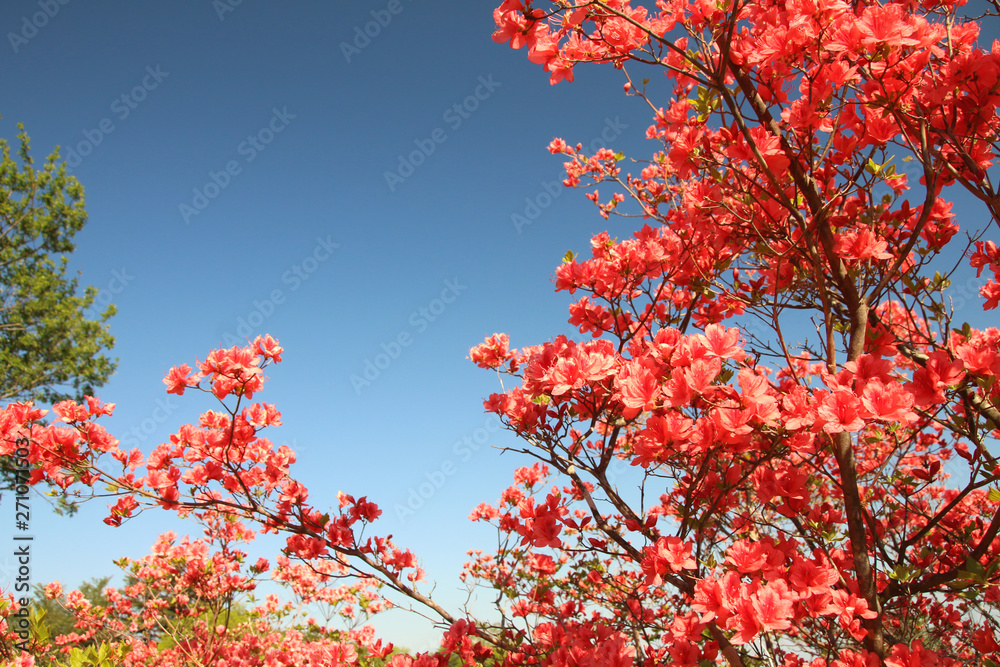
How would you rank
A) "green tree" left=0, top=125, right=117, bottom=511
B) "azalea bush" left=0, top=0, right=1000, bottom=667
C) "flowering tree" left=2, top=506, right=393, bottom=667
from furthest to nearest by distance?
"green tree" left=0, top=125, right=117, bottom=511 < "flowering tree" left=2, top=506, right=393, bottom=667 < "azalea bush" left=0, top=0, right=1000, bottom=667

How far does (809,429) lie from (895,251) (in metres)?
1.43

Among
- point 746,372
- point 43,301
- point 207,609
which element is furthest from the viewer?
point 43,301

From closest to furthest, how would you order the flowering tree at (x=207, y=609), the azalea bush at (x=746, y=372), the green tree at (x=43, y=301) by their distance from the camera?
the azalea bush at (x=746, y=372), the flowering tree at (x=207, y=609), the green tree at (x=43, y=301)

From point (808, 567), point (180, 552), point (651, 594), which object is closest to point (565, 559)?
point (651, 594)

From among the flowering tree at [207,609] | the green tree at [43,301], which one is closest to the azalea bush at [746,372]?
the flowering tree at [207,609]

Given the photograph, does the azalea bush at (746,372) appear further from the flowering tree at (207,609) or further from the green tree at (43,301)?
the green tree at (43,301)

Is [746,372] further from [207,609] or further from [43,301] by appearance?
[43,301]

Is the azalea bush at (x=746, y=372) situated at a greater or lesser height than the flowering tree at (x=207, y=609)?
greater

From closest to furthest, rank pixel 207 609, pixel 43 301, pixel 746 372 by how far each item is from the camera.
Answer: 1. pixel 746 372
2. pixel 207 609
3. pixel 43 301

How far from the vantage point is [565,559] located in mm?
3611

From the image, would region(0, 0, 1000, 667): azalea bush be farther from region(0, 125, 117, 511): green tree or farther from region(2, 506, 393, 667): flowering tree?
region(0, 125, 117, 511): green tree

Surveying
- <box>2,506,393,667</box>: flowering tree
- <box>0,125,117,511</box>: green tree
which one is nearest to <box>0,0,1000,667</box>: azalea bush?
<box>2,506,393,667</box>: flowering tree

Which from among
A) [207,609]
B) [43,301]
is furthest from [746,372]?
[43,301]

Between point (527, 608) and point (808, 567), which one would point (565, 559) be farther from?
point (808, 567)
